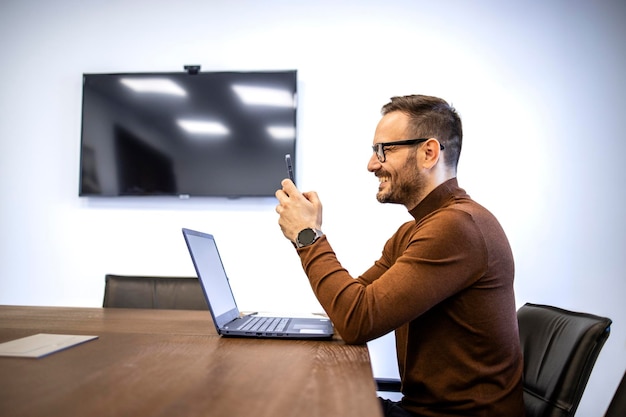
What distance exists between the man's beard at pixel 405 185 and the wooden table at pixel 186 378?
1.66 ft

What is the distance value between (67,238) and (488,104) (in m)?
2.69

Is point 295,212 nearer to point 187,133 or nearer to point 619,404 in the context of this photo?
point 619,404

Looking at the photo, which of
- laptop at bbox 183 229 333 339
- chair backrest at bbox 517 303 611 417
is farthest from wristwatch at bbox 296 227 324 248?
chair backrest at bbox 517 303 611 417

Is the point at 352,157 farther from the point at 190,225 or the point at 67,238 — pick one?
the point at 67,238

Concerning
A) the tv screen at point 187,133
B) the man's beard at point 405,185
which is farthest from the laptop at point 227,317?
the tv screen at point 187,133

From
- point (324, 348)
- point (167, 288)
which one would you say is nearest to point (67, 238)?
point (167, 288)

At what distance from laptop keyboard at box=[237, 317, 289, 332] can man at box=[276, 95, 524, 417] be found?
22 cm

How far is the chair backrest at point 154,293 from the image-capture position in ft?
6.31

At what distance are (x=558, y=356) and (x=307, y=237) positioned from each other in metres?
0.66

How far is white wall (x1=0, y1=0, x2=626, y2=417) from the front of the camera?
2.47 meters

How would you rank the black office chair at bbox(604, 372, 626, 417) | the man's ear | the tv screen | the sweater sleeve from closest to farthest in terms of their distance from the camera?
the black office chair at bbox(604, 372, 626, 417)
the sweater sleeve
the man's ear
the tv screen

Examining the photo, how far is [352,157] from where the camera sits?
258 centimetres

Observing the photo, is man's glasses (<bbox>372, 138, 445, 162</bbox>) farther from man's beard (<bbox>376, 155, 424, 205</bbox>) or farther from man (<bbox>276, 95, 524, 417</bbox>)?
man (<bbox>276, 95, 524, 417</bbox>)

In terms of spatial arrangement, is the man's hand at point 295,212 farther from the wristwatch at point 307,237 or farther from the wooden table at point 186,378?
the wooden table at point 186,378
